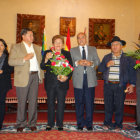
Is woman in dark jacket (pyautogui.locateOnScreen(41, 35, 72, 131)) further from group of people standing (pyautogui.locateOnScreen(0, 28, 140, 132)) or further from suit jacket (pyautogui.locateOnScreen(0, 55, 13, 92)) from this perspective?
suit jacket (pyautogui.locateOnScreen(0, 55, 13, 92))

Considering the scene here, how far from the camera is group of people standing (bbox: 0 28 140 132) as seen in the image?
123 inches

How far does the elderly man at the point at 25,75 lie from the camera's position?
121 inches

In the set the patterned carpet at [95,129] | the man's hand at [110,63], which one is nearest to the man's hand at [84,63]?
the man's hand at [110,63]

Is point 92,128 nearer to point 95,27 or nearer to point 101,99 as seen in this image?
point 101,99

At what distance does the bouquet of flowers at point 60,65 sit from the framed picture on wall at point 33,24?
377 centimetres

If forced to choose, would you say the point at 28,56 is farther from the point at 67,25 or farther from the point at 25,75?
the point at 67,25

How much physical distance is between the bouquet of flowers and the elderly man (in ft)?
1.26

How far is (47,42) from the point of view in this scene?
6824mm

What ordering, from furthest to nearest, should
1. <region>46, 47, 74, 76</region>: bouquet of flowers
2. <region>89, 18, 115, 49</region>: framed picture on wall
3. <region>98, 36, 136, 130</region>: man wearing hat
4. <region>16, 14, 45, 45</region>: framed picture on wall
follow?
<region>89, 18, 115, 49</region>: framed picture on wall → <region>16, 14, 45, 45</region>: framed picture on wall → <region>98, 36, 136, 130</region>: man wearing hat → <region>46, 47, 74, 76</region>: bouquet of flowers

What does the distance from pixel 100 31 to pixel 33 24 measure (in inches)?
96.3

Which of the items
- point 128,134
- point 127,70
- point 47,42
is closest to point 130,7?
point 47,42

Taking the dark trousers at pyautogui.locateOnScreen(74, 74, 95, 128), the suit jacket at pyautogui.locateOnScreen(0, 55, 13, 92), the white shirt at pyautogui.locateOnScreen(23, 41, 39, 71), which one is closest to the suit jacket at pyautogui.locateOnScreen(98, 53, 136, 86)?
the dark trousers at pyautogui.locateOnScreen(74, 74, 95, 128)

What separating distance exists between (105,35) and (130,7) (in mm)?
1511

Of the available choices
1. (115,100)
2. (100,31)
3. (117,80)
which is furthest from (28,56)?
(100,31)
